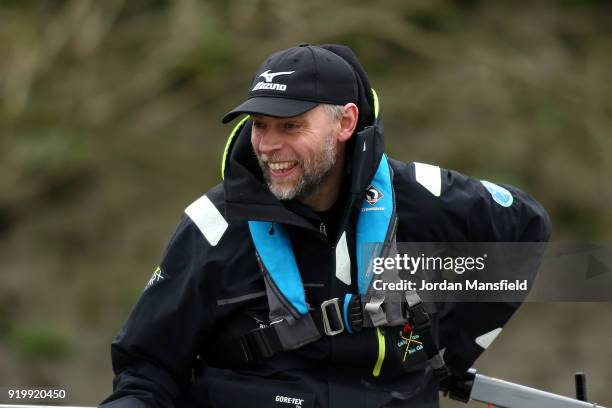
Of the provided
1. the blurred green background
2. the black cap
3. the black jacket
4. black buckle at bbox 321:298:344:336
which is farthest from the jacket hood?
the blurred green background

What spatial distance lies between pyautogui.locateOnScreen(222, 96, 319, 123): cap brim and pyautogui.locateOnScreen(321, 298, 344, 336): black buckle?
A: 1.77 ft

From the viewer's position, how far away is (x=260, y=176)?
10.9 ft

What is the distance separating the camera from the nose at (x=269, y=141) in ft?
10.5

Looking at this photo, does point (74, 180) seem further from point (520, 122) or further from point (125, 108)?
point (520, 122)

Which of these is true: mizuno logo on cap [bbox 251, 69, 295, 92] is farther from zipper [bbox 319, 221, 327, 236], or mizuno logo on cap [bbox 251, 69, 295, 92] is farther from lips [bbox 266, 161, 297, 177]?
zipper [bbox 319, 221, 327, 236]

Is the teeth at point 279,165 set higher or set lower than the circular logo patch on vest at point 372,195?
higher

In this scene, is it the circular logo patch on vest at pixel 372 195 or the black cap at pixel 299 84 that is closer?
the black cap at pixel 299 84

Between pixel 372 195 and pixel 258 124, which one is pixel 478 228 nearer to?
pixel 372 195

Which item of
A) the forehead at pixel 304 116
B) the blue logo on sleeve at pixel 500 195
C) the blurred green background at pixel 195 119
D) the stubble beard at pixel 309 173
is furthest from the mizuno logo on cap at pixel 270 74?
the blurred green background at pixel 195 119

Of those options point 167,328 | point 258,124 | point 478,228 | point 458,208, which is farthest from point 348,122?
point 167,328

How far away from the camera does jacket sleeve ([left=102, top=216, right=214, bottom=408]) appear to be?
10.5 ft

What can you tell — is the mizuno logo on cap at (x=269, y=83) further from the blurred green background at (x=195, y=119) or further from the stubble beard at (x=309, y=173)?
the blurred green background at (x=195, y=119)

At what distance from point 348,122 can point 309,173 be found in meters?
0.21

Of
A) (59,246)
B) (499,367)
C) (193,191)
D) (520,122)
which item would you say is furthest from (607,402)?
(59,246)
